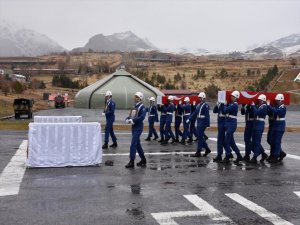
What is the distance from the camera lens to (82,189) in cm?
1012

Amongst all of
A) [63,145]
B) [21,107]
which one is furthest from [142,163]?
[21,107]

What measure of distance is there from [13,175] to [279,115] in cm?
798

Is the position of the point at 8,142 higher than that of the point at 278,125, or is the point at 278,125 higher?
the point at 278,125

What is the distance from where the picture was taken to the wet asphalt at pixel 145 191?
8016mm

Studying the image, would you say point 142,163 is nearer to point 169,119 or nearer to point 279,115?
point 279,115

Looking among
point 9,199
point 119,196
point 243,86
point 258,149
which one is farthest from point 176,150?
point 243,86

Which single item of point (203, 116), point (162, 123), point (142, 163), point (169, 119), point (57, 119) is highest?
point (203, 116)

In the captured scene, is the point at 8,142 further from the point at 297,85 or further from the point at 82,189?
the point at 297,85

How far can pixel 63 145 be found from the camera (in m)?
12.8

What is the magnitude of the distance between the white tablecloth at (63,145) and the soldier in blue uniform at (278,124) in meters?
5.46

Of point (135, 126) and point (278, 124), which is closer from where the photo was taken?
point (135, 126)

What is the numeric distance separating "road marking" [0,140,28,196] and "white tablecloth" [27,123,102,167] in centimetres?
51

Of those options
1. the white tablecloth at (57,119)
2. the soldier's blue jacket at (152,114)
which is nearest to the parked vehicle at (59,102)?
the soldier's blue jacket at (152,114)

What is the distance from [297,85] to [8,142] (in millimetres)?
70791
